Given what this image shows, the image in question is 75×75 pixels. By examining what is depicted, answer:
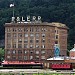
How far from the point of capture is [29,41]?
531 ft

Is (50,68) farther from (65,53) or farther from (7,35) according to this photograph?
(65,53)

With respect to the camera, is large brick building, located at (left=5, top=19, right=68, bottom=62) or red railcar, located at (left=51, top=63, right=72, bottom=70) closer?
red railcar, located at (left=51, top=63, right=72, bottom=70)

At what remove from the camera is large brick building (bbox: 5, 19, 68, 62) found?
16062 cm

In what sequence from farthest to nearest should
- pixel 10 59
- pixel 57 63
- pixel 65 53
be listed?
1. pixel 65 53
2. pixel 10 59
3. pixel 57 63

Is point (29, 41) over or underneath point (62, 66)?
over

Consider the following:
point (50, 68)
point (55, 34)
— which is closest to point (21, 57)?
point (55, 34)

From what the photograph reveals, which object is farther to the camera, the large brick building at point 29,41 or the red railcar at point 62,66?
the large brick building at point 29,41

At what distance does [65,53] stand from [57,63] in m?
50.4

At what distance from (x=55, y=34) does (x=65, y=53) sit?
44.6 ft

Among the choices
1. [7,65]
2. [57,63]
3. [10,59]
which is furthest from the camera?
[10,59]

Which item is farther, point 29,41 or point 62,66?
point 29,41

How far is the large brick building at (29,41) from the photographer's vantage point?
16062 cm

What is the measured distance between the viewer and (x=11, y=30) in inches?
6393

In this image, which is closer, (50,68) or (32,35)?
(50,68)
